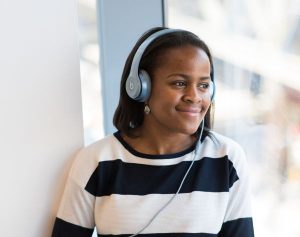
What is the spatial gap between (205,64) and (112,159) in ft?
1.06

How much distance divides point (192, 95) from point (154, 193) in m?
0.25

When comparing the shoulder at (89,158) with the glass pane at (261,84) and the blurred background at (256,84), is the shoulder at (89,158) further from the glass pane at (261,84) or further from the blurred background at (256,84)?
the glass pane at (261,84)

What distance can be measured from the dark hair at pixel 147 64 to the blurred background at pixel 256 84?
5.3 inches

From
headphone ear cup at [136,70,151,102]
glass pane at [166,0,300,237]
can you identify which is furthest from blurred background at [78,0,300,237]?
headphone ear cup at [136,70,151,102]

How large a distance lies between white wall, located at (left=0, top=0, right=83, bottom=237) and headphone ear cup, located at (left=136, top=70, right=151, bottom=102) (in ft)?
0.56

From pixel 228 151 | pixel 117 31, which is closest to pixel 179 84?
pixel 228 151

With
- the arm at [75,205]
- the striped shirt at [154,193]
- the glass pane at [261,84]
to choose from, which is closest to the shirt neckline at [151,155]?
the striped shirt at [154,193]

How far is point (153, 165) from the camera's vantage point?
0.97 meters

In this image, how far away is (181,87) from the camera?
0.91 m

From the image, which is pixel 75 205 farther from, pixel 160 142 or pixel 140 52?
pixel 140 52

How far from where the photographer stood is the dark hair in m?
0.92

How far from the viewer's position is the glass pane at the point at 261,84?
117cm

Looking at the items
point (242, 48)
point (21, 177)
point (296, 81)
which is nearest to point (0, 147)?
point (21, 177)

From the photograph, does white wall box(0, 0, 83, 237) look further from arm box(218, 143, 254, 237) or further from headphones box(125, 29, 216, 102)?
arm box(218, 143, 254, 237)
